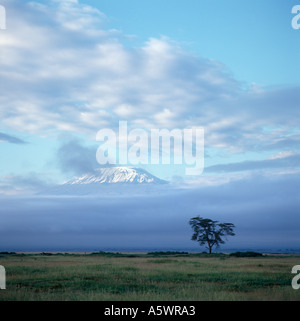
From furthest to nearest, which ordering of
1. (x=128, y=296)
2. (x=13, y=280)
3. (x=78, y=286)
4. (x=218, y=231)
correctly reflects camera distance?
(x=218, y=231), (x=13, y=280), (x=78, y=286), (x=128, y=296)

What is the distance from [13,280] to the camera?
24578mm

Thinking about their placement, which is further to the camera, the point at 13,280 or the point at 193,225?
the point at 193,225
